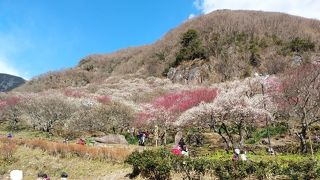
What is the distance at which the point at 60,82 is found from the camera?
110312 mm

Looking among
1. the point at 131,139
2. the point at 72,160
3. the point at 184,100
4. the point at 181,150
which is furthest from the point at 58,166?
the point at 184,100

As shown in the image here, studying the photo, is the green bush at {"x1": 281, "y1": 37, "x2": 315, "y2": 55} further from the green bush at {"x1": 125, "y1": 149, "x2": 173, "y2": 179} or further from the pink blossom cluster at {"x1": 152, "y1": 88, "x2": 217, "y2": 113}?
the green bush at {"x1": 125, "y1": 149, "x2": 173, "y2": 179}

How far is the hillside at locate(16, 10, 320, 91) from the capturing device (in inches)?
3036

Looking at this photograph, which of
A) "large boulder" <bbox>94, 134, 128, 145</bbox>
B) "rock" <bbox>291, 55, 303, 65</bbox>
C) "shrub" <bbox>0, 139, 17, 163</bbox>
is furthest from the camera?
"rock" <bbox>291, 55, 303, 65</bbox>

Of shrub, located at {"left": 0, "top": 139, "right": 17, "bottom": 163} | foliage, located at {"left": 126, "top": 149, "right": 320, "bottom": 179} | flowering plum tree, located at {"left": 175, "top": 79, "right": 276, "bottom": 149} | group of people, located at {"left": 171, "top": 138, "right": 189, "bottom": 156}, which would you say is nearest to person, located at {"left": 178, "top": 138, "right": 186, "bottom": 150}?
flowering plum tree, located at {"left": 175, "top": 79, "right": 276, "bottom": 149}

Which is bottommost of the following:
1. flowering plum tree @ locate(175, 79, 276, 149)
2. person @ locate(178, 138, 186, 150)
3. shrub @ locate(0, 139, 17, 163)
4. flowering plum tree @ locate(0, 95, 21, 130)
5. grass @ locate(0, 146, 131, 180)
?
grass @ locate(0, 146, 131, 180)

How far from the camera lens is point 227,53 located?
84.9 meters

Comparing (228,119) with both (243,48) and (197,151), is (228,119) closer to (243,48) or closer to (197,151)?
(197,151)

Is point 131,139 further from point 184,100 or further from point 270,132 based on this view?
point 270,132

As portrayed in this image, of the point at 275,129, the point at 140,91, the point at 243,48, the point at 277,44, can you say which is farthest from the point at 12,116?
the point at 277,44

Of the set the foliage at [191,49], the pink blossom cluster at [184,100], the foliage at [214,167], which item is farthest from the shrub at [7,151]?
the foliage at [191,49]

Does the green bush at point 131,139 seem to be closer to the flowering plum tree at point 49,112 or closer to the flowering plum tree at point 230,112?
the flowering plum tree at point 230,112

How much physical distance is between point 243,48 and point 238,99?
57.9 meters

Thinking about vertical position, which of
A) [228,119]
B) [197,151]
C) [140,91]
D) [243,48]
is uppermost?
[243,48]
